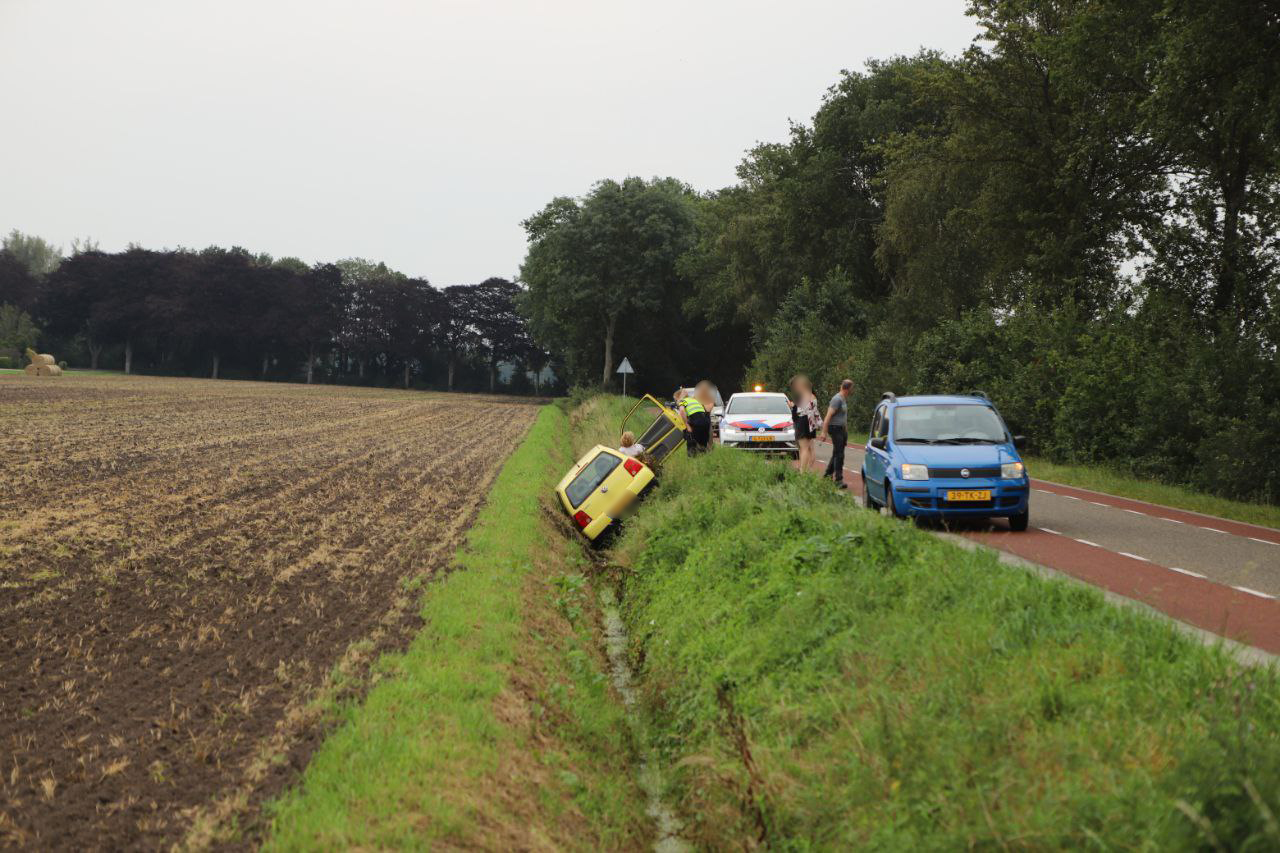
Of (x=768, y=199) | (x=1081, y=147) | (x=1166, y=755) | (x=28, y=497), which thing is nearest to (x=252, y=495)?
(x=28, y=497)

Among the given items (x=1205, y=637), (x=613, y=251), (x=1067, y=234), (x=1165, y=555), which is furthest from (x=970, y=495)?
(x=613, y=251)

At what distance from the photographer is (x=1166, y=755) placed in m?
4.53

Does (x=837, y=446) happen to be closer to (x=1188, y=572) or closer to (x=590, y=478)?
(x=590, y=478)

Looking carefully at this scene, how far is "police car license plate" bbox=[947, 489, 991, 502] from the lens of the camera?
14859 mm

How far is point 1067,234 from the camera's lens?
31594mm

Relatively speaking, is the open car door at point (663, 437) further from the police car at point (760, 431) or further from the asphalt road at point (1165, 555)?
the police car at point (760, 431)

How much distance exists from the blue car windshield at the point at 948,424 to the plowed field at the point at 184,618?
6.78 meters

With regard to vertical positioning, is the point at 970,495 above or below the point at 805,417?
below

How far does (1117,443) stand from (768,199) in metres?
35.7

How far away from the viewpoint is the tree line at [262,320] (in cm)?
10412

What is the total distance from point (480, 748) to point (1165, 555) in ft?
33.5

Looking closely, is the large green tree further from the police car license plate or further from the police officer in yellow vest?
the police car license plate

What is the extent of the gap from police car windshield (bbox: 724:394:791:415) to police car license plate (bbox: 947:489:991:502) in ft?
44.9

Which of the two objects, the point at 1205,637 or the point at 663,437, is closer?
the point at 1205,637
